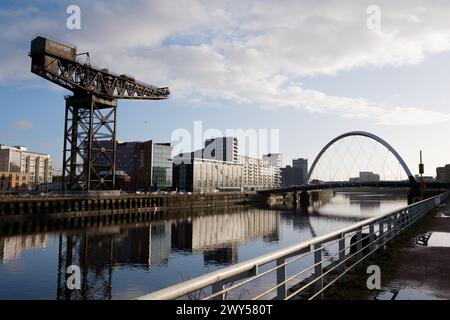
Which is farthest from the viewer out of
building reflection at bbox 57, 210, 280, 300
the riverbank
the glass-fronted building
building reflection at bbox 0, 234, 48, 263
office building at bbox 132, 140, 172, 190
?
the glass-fronted building

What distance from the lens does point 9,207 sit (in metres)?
56.9

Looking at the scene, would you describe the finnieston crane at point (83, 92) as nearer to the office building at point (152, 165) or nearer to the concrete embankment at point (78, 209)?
the concrete embankment at point (78, 209)

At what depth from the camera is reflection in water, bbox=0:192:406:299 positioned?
22.3 metres

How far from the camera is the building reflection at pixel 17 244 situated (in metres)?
31.0

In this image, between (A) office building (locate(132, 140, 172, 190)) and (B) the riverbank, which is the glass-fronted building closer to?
(A) office building (locate(132, 140, 172, 190))

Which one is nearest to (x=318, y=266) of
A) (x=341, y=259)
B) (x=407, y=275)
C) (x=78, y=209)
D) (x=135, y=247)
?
(x=341, y=259)

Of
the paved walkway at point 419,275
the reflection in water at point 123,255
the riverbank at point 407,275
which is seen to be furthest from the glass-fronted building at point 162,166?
the paved walkway at point 419,275

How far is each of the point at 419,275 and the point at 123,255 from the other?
1024 inches

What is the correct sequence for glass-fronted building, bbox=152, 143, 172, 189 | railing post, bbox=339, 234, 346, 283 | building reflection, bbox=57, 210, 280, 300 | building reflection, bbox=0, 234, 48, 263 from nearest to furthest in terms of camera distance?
railing post, bbox=339, 234, 346, 283, building reflection, bbox=57, 210, 280, 300, building reflection, bbox=0, 234, 48, 263, glass-fronted building, bbox=152, 143, 172, 189

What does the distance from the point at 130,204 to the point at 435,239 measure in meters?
67.0

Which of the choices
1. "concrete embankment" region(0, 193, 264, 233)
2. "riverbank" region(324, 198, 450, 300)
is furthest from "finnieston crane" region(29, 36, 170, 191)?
"riverbank" region(324, 198, 450, 300)

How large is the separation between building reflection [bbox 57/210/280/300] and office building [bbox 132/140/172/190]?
10203cm

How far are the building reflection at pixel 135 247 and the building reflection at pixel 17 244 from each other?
2.09 metres
